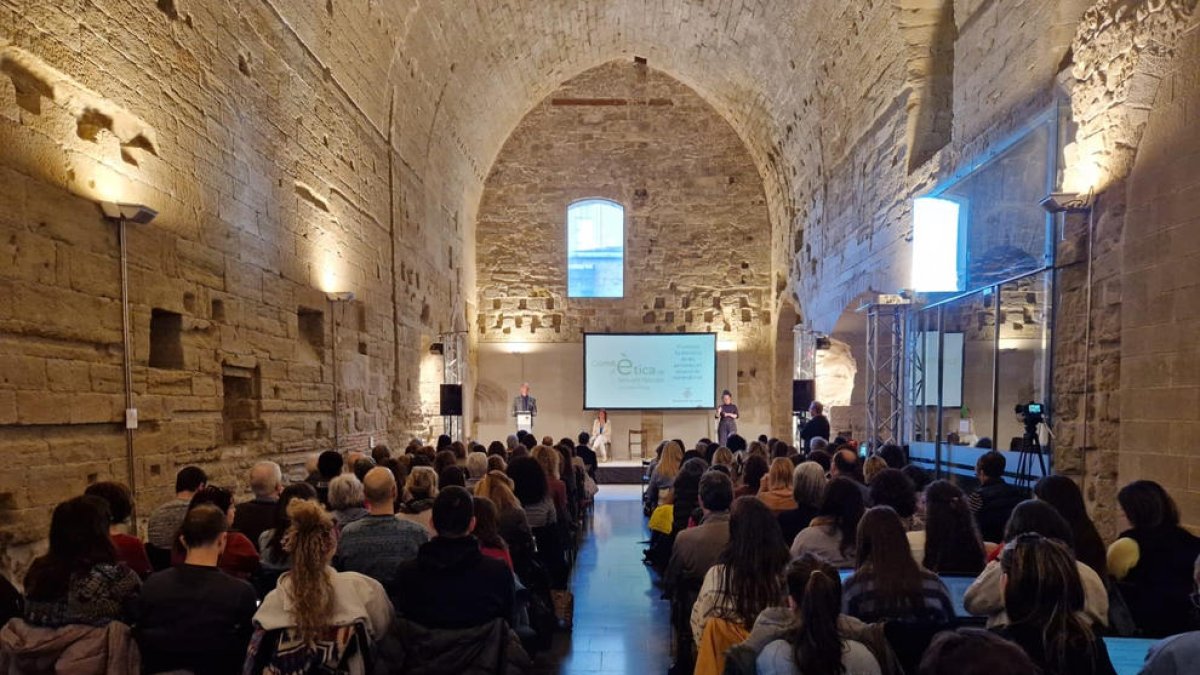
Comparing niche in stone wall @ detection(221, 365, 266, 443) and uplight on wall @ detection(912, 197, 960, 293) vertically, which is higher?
uplight on wall @ detection(912, 197, 960, 293)

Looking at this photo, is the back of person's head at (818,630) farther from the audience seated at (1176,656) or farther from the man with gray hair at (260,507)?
the man with gray hair at (260,507)

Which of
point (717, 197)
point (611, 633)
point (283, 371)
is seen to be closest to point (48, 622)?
point (611, 633)

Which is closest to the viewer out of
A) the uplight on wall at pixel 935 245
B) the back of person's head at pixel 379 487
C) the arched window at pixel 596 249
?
the back of person's head at pixel 379 487

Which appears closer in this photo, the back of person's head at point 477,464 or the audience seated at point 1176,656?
the audience seated at point 1176,656

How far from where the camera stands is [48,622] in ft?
7.00

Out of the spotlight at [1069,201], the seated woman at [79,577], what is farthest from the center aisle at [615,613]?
the spotlight at [1069,201]

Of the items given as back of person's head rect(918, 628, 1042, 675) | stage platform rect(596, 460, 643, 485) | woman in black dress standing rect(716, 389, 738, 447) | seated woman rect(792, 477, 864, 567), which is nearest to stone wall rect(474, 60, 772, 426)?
woman in black dress standing rect(716, 389, 738, 447)

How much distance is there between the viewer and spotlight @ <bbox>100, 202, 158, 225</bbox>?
4402 mm

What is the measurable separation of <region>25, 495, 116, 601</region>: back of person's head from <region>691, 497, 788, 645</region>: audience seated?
1928 millimetres

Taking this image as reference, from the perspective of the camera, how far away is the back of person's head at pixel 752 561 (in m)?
2.51

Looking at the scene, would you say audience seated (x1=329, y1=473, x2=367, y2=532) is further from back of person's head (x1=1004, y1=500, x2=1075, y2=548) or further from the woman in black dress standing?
the woman in black dress standing

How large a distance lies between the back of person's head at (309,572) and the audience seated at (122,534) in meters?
0.96

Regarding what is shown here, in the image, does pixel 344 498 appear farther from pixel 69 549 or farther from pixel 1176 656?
pixel 1176 656

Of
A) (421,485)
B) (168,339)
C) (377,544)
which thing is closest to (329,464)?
(421,485)
